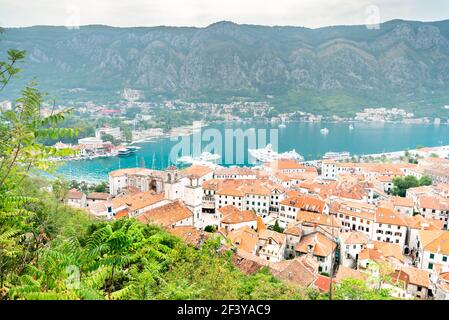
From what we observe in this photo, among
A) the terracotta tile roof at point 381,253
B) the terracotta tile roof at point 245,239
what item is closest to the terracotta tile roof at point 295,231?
the terracotta tile roof at point 245,239

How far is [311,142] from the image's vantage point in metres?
40.8

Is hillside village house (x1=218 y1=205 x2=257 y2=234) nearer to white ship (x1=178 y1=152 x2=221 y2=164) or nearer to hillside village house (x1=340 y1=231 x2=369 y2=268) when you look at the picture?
hillside village house (x1=340 y1=231 x2=369 y2=268)

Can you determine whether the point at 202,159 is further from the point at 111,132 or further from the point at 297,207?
the point at 297,207

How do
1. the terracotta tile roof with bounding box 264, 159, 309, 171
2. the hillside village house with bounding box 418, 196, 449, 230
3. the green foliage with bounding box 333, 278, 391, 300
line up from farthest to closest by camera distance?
the terracotta tile roof with bounding box 264, 159, 309, 171, the hillside village house with bounding box 418, 196, 449, 230, the green foliage with bounding box 333, 278, 391, 300

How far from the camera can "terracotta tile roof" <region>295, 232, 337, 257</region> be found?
10109 mm

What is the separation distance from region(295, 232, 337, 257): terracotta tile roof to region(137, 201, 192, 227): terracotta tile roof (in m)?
3.88

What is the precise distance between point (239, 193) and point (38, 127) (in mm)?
13602

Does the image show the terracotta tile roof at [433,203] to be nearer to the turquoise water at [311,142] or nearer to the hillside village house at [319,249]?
the hillside village house at [319,249]

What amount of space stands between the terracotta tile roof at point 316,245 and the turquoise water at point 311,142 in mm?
17899

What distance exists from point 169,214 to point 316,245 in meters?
4.79

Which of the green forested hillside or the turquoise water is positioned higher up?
the green forested hillside

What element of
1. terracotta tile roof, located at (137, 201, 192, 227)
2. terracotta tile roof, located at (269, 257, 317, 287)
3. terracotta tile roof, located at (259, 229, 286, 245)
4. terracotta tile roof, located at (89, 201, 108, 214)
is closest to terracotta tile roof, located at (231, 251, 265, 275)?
terracotta tile roof, located at (269, 257, 317, 287)

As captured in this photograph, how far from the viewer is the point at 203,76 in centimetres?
6172
